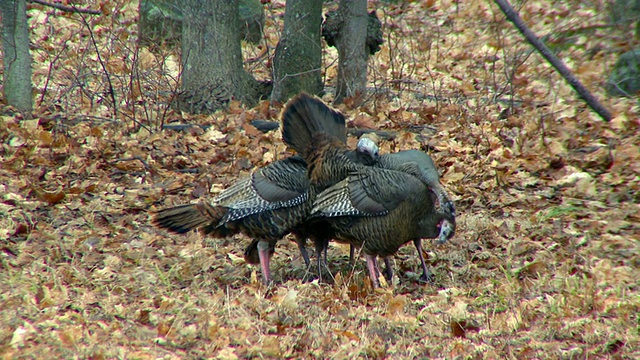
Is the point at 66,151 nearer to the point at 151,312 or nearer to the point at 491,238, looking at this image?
the point at 151,312

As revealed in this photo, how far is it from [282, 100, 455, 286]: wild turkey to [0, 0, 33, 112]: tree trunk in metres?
4.98

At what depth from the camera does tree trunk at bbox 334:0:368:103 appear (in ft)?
31.1

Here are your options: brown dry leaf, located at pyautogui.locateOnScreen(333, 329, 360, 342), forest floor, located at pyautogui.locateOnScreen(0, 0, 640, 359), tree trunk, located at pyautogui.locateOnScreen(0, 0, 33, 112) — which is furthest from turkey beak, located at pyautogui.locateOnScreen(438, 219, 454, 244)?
tree trunk, located at pyautogui.locateOnScreen(0, 0, 33, 112)

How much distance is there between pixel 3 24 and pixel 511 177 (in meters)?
7.07

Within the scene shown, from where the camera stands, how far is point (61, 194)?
729cm

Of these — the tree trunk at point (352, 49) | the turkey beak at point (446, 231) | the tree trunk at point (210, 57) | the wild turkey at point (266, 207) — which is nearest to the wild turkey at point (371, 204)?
the turkey beak at point (446, 231)

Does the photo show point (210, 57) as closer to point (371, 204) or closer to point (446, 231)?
point (371, 204)

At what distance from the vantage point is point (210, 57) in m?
9.70

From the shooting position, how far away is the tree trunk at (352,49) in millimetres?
9492

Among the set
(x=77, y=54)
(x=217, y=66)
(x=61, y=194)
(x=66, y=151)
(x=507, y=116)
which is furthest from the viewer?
(x=77, y=54)

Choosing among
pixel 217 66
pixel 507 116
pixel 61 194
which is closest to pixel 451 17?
pixel 507 116

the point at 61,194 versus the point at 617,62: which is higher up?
the point at 617,62

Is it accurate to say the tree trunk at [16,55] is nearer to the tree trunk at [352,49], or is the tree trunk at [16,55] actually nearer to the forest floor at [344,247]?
the forest floor at [344,247]

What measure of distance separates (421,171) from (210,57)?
4873mm
